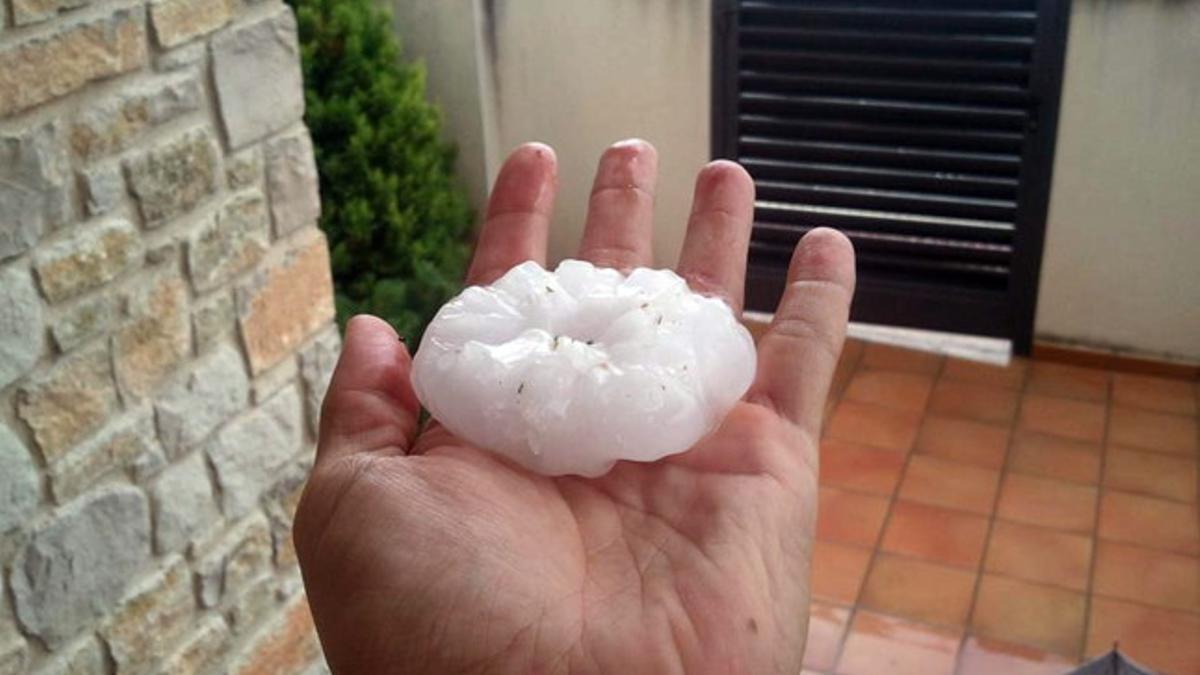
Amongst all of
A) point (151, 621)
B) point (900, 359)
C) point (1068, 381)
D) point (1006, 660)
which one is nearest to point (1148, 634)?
point (1006, 660)

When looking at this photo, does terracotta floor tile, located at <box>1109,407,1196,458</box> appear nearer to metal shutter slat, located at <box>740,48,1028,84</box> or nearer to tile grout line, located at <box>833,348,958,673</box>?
tile grout line, located at <box>833,348,958,673</box>

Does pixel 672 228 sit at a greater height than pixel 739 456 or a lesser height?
lesser

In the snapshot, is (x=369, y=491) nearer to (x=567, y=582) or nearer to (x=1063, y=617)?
(x=567, y=582)

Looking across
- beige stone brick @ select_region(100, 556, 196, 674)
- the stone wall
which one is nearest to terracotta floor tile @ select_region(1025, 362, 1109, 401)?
the stone wall

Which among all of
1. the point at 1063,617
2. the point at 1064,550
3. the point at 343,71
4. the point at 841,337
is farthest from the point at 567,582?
the point at 343,71

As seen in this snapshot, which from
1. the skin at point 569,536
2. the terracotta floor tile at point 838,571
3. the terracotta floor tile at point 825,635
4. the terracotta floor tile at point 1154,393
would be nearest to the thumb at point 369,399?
the skin at point 569,536

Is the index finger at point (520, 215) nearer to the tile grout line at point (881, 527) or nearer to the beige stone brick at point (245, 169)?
the beige stone brick at point (245, 169)

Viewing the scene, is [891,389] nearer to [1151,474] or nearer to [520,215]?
[1151,474]
